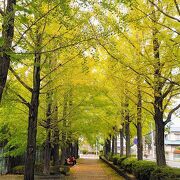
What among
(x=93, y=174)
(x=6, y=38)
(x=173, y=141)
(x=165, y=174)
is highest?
(x=173, y=141)

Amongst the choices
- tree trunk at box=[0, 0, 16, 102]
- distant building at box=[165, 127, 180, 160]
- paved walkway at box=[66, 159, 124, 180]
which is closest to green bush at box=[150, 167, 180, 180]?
tree trunk at box=[0, 0, 16, 102]

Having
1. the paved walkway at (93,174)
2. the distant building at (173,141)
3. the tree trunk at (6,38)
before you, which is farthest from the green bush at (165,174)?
the distant building at (173,141)

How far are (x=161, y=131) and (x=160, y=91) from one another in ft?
5.05

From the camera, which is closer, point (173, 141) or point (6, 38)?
point (6, 38)

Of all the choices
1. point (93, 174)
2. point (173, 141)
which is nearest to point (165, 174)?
point (93, 174)

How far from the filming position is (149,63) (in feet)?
38.4

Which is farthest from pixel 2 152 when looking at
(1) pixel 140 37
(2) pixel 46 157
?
(1) pixel 140 37

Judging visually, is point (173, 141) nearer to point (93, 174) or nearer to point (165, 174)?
point (93, 174)

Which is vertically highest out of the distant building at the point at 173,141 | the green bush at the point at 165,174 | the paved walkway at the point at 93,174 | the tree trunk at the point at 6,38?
the distant building at the point at 173,141

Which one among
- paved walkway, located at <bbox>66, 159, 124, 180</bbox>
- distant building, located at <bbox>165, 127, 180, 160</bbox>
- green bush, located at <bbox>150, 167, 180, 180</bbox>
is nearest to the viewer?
green bush, located at <bbox>150, 167, 180, 180</bbox>

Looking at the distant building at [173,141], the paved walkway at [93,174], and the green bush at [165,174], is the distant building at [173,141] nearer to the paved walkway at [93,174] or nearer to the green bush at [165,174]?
the paved walkway at [93,174]

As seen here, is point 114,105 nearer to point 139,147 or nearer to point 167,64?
point 139,147

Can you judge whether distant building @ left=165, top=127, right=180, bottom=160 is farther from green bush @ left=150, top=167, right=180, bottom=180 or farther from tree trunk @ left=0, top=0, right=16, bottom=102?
tree trunk @ left=0, top=0, right=16, bottom=102

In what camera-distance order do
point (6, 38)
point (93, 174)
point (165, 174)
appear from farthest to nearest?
point (93, 174) < point (165, 174) < point (6, 38)
